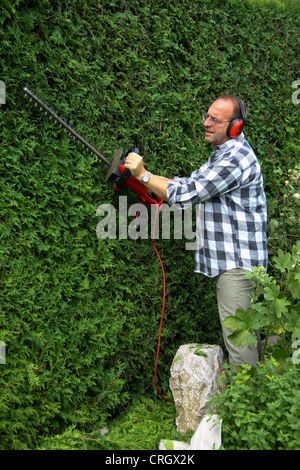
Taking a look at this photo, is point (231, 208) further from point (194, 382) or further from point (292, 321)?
point (194, 382)

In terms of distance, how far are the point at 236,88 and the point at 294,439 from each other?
3.23 metres

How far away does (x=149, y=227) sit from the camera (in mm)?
3809

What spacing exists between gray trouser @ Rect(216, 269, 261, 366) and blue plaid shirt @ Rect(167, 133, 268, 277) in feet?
0.23

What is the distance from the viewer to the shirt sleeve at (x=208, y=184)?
3.15 metres

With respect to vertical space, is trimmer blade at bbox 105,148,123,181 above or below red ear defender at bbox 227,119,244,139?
below

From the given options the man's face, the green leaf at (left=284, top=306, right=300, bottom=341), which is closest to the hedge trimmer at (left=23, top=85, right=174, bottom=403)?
the man's face

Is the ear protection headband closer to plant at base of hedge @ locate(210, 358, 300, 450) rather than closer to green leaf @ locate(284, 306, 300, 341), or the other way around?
green leaf @ locate(284, 306, 300, 341)

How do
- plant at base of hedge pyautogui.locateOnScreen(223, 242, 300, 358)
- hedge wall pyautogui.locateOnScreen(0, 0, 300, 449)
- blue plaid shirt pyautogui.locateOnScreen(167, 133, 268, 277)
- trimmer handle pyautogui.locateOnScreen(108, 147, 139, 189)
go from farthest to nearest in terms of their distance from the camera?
trimmer handle pyautogui.locateOnScreen(108, 147, 139, 189) → blue plaid shirt pyautogui.locateOnScreen(167, 133, 268, 277) → plant at base of hedge pyautogui.locateOnScreen(223, 242, 300, 358) → hedge wall pyautogui.locateOnScreen(0, 0, 300, 449)

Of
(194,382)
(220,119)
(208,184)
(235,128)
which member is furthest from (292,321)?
(220,119)

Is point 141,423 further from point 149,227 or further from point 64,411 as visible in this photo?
point 149,227

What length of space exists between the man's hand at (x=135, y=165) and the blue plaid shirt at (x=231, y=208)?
210 millimetres

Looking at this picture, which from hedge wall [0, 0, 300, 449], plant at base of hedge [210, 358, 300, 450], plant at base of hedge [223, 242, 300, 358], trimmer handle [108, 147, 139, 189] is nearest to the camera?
plant at base of hedge [210, 358, 300, 450]

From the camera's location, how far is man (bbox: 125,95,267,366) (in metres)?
3.20

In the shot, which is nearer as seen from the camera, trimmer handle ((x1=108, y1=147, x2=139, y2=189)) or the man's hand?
the man's hand
